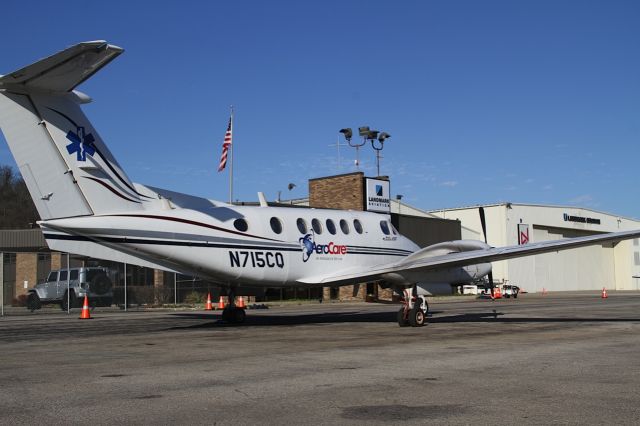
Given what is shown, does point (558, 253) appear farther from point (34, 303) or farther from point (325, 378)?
point (325, 378)

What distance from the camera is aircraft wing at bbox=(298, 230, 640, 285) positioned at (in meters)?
17.8

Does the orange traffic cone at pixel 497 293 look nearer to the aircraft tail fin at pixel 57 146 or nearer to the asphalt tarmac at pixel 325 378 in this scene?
the asphalt tarmac at pixel 325 378

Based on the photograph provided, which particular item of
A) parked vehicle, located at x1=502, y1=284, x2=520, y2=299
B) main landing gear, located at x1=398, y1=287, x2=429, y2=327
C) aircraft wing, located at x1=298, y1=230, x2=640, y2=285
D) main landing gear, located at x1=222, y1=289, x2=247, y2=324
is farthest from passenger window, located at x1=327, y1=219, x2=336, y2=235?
parked vehicle, located at x1=502, y1=284, x2=520, y2=299

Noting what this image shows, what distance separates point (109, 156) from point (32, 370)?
765 cm

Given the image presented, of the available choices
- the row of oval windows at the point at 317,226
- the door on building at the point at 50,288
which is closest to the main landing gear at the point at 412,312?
the row of oval windows at the point at 317,226

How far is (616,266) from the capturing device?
89188 mm

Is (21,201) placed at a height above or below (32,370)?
above

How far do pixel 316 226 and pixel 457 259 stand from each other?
14.7 feet

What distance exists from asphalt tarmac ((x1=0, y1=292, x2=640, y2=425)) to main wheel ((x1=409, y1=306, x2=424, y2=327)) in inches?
99.9

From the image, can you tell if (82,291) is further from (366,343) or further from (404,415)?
(404,415)

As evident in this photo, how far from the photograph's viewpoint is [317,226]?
20109 mm

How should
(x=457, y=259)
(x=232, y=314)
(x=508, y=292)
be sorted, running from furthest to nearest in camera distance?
(x=508, y=292), (x=232, y=314), (x=457, y=259)

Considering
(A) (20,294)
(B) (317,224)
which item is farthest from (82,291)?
(B) (317,224)

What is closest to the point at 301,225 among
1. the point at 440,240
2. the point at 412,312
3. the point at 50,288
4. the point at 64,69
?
the point at 412,312
